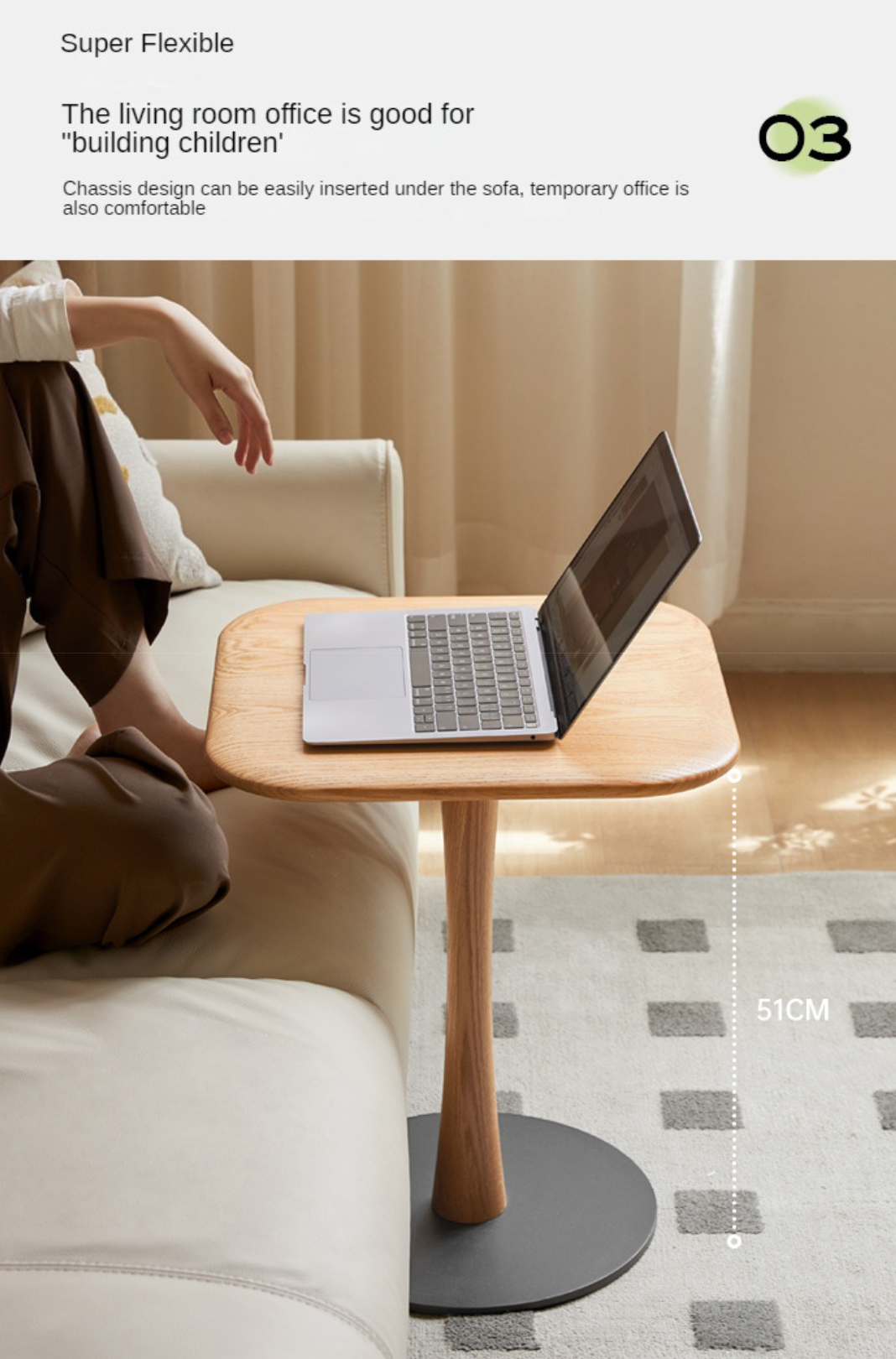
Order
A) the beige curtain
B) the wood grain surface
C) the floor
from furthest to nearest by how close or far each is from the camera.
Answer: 1. the beige curtain
2. the floor
3. the wood grain surface

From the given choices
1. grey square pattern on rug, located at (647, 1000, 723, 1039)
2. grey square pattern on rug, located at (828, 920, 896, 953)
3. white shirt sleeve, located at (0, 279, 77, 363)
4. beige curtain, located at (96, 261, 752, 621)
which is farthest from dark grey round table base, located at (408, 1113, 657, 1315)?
beige curtain, located at (96, 261, 752, 621)

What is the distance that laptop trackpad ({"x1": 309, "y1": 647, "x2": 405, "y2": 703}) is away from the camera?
3.64 ft

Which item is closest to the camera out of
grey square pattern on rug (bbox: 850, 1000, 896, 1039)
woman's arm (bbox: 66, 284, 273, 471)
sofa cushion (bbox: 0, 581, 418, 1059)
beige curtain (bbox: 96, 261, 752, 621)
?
sofa cushion (bbox: 0, 581, 418, 1059)

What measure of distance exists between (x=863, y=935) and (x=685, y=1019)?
0.25 metres

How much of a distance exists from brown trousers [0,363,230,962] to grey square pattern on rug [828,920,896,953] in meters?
0.78

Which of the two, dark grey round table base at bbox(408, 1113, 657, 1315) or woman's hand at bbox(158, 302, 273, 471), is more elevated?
woman's hand at bbox(158, 302, 273, 471)

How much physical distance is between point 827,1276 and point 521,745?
515 millimetres

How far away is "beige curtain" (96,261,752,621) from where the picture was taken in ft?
6.98

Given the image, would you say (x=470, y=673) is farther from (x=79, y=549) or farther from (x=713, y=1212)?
(x=713, y=1212)
